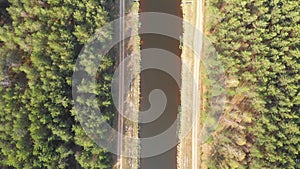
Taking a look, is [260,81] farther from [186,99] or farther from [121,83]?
[121,83]

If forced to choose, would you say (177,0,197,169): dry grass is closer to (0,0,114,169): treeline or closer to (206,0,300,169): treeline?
(206,0,300,169): treeline

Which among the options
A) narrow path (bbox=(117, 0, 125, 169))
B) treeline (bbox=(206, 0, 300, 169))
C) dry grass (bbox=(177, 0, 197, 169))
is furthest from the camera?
dry grass (bbox=(177, 0, 197, 169))

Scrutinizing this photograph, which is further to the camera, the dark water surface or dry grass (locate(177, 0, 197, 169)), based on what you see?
the dark water surface

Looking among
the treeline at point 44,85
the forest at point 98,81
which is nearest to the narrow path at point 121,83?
the forest at point 98,81

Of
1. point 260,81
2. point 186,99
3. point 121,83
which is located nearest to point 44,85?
point 121,83

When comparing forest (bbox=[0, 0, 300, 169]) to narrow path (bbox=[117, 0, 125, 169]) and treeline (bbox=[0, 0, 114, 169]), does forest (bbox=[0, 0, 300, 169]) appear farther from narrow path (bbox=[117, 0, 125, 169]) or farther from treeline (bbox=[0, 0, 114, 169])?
narrow path (bbox=[117, 0, 125, 169])

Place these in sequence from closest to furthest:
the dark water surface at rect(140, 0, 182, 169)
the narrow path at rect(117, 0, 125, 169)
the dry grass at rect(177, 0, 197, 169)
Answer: the narrow path at rect(117, 0, 125, 169)
the dry grass at rect(177, 0, 197, 169)
the dark water surface at rect(140, 0, 182, 169)

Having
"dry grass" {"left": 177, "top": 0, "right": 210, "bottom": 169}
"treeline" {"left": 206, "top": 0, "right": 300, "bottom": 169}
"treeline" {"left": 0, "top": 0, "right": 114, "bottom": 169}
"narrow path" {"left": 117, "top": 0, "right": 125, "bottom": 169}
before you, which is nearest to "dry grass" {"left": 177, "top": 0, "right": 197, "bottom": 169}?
"dry grass" {"left": 177, "top": 0, "right": 210, "bottom": 169}

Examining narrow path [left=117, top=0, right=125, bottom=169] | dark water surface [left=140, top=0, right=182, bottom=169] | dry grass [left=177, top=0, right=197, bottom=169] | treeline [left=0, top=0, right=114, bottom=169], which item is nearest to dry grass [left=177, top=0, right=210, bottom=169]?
dry grass [left=177, top=0, right=197, bottom=169]
